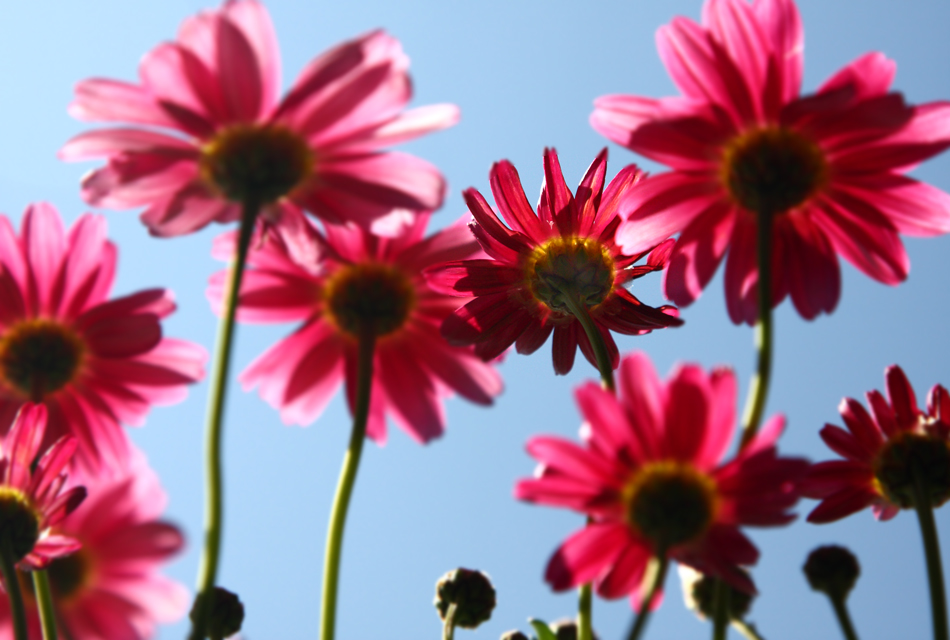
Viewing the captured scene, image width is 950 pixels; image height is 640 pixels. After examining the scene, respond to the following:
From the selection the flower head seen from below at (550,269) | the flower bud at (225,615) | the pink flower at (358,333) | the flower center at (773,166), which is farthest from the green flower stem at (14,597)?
the flower center at (773,166)

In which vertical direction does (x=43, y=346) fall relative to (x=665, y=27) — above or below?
below

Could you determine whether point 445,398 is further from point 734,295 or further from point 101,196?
point 101,196

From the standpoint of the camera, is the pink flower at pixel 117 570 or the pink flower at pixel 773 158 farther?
the pink flower at pixel 117 570

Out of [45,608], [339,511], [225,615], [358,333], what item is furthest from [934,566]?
[45,608]

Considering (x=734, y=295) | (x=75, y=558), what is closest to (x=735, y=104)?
(x=734, y=295)

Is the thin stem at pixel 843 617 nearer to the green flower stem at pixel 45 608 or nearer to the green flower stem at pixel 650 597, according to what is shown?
the green flower stem at pixel 650 597
